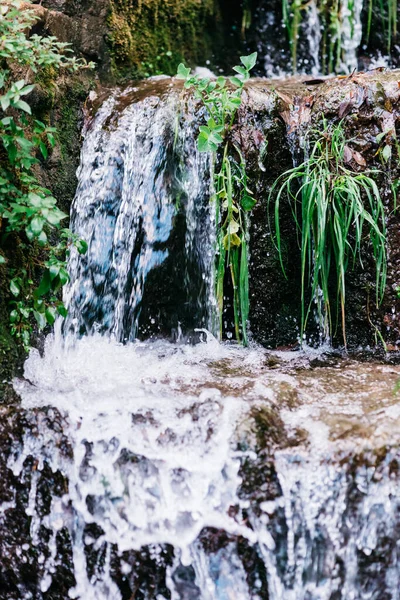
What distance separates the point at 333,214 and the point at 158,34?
1944 mm

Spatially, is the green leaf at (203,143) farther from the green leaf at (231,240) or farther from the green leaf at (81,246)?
the green leaf at (81,246)

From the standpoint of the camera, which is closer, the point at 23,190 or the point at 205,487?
the point at 205,487

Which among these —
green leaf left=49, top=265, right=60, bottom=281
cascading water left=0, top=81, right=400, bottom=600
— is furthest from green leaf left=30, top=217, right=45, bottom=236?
cascading water left=0, top=81, right=400, bottom=600

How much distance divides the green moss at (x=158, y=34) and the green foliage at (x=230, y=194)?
0.90m

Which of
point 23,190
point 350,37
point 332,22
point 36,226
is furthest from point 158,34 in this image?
point 36,226

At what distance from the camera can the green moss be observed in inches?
136

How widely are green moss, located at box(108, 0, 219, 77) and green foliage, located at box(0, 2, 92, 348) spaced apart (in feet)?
3.53

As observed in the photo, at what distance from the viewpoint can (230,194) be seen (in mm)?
2701

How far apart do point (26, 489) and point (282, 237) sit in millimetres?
1643

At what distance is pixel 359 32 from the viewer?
452cm

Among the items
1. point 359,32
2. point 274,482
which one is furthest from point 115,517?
point 359,32

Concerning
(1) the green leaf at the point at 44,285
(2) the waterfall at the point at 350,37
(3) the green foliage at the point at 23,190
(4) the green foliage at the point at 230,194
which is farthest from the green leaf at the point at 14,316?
(2) the waterfall at the point at 350,37

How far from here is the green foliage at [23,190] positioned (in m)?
2.20

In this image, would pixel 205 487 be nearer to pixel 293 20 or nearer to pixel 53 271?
pixel 53 271
